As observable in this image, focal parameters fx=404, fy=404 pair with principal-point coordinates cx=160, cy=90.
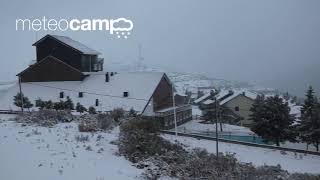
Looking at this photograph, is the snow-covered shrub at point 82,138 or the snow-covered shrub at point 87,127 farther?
the snow-covered shrub at point 87,127

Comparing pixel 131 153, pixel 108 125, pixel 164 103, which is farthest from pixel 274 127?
pixel 131 153

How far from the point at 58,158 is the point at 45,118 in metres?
9.94

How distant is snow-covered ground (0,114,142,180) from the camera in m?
11.9

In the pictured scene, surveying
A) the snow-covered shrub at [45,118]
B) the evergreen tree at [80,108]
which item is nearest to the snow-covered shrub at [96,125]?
the snow-covered shrub at [45,118]

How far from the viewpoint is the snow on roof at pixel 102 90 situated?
44594 millimetres

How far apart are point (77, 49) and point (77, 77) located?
3.95 metres

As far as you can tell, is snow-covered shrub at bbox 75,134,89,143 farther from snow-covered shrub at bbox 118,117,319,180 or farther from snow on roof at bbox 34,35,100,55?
snow on roof at bbox 34,35,100,55

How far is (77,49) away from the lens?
175 ft

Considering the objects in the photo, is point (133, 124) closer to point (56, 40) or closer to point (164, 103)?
point (164, 103)

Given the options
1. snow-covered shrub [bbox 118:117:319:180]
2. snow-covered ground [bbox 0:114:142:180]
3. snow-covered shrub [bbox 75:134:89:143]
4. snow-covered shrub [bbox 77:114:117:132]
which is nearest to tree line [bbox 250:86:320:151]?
snow-covered shrub [bbox 77:114:117:132]

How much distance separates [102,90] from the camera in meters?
47.4

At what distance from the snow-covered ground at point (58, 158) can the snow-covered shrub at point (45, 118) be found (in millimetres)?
2993

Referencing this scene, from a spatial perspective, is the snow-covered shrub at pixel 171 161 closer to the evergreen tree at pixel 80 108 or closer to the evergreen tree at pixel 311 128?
the evergreen tree at pixel 311 128

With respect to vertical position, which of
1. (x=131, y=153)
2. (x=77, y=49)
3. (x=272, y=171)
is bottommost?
(x=272, y=171)
